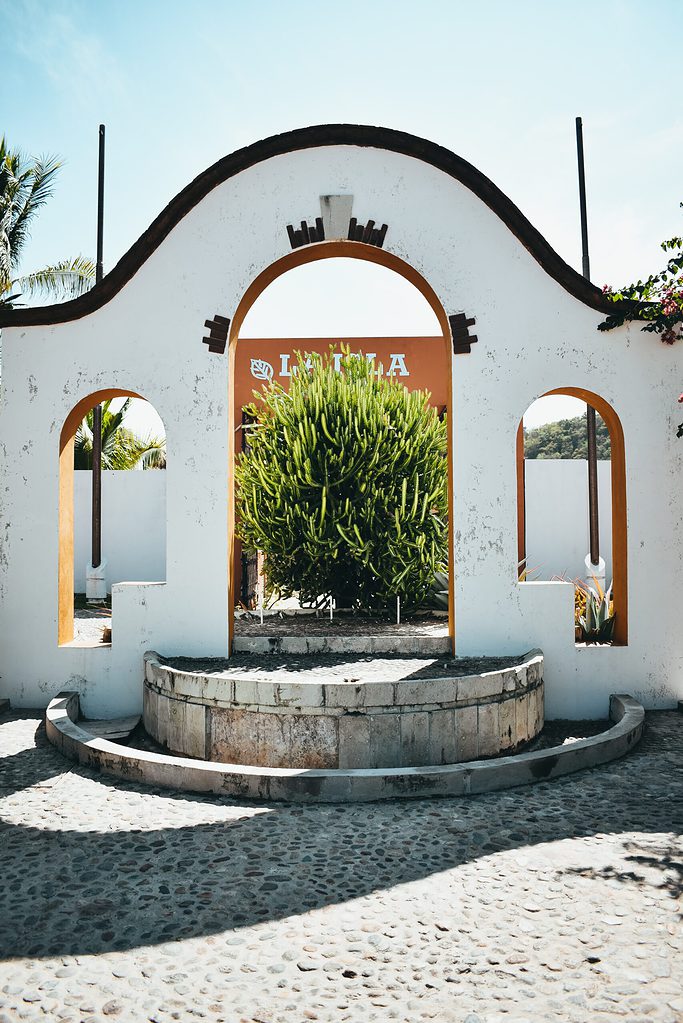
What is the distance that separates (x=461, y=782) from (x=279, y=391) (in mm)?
5127

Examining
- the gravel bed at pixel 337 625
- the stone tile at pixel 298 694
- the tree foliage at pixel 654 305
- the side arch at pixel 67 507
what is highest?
the tree foliage at pixel 654 305

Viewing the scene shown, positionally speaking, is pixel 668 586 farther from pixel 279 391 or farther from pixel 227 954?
pixel 227 954

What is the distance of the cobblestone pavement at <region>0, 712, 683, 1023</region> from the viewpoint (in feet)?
9.11

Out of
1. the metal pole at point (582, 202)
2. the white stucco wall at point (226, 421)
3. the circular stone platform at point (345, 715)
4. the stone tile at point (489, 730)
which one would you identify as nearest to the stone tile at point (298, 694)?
the circular stone platform at point (345, 715)

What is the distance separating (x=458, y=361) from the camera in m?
6.73

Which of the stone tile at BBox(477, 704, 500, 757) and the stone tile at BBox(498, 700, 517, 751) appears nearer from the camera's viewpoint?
the stone tile at BBox(477, 704, 500, 757)

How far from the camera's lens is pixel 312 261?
717 cm

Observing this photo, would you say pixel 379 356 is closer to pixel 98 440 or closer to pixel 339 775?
pixel 98 440

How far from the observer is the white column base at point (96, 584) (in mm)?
15305

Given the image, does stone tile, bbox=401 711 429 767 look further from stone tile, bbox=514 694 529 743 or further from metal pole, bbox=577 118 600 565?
metal pole, bbox=577 118 600 565

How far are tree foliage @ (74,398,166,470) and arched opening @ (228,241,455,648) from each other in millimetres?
13637

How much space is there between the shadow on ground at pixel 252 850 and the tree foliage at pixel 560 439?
37.0 metres

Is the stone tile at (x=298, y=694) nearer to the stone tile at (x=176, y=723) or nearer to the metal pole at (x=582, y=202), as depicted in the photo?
the stone tile at (x=176, y=723)

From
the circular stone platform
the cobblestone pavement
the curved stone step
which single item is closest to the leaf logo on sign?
the circular stone platform
